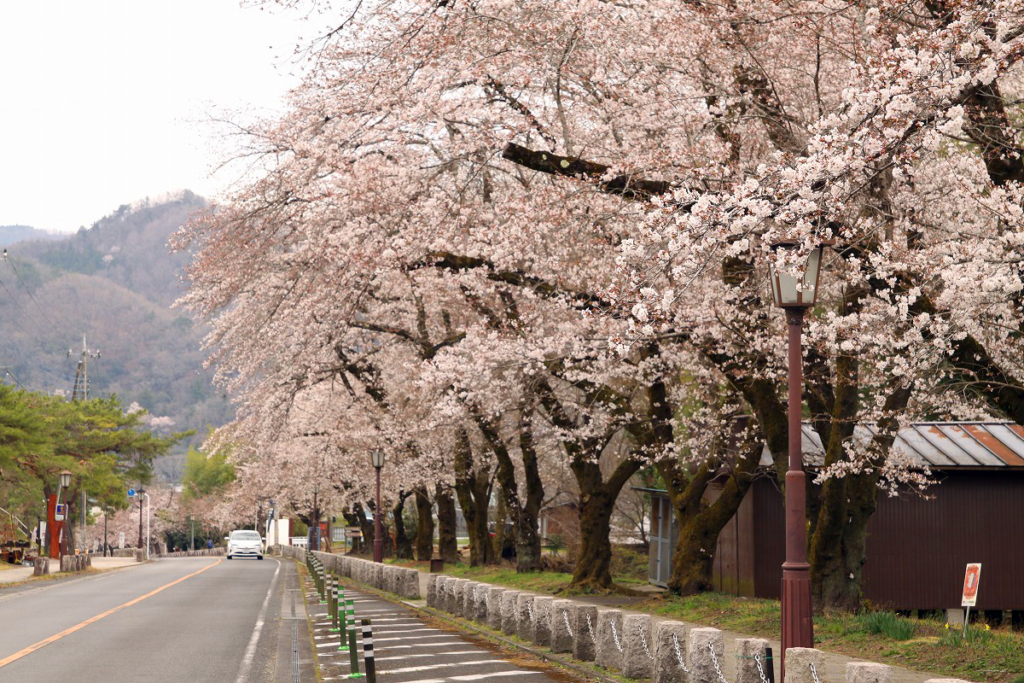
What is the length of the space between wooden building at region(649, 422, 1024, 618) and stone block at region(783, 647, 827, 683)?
15.9 metres

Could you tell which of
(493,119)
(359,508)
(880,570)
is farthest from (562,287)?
(359,508)

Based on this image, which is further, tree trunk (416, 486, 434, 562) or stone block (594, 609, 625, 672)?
tree trunk (416, 486, 434, 562)

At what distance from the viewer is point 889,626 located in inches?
590

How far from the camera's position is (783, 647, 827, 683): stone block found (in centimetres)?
871

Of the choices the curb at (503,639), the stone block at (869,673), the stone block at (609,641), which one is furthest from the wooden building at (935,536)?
the stone block at (869,673)

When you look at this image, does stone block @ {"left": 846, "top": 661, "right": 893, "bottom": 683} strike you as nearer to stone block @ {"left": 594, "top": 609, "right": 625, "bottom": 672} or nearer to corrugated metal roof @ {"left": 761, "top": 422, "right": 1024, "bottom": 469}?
stone block @ {"left": 594, "top": 609, "right": 625, "bottom": 672}

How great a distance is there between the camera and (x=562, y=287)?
1939cm

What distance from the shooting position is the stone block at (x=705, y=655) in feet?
34.5

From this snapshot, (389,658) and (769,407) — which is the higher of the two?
(769,407)

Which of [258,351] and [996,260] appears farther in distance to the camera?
[258,351]

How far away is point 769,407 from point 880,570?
344 inches

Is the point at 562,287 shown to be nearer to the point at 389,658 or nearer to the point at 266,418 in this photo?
the point at 389,658

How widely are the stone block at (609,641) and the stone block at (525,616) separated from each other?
9.23 ft

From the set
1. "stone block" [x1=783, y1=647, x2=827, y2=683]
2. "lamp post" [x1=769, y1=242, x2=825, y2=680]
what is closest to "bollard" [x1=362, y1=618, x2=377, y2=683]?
"stone block" [x1=783, y1=647, x2=827, y2=683]
